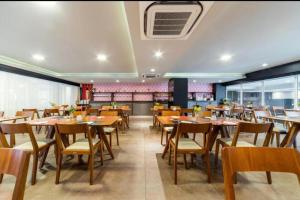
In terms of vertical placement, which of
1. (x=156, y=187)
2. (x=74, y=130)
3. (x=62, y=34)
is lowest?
(x=156, y=187)

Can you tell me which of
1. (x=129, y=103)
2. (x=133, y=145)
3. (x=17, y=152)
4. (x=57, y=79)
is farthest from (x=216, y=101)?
(x=17, y=152)

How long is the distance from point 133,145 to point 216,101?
8.30 metres

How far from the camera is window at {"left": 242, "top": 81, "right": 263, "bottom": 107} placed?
26.3 feet

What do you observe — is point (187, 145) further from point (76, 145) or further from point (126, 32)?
point (126, 32)

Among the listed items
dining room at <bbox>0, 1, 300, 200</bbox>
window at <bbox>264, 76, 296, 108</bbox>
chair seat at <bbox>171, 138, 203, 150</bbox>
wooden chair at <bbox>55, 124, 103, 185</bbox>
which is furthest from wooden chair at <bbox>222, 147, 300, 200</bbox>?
window at <bbox>264, 76, 296, 108</bbox>

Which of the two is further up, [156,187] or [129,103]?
Answer: [129,103]

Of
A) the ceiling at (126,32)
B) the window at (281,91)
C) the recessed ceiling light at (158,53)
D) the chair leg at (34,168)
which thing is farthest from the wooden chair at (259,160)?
the window at (281,91)

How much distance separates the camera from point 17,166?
866 mm

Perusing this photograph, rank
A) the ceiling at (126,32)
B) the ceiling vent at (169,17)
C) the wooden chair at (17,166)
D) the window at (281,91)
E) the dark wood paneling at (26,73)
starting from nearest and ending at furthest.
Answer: the wooden chair at (17,166) < the ceiling vent at (169,17) < the ceiling at (126,32) < the dark wood paneling at (26,73) < the window at (281,91)

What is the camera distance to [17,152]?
2.93 feet

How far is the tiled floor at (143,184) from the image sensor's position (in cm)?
192

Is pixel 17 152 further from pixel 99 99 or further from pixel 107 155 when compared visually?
pixel 99 99

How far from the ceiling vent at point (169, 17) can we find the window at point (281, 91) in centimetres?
595

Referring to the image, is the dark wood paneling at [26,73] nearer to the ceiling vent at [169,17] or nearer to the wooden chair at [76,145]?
the wooden chair at [76,145]
